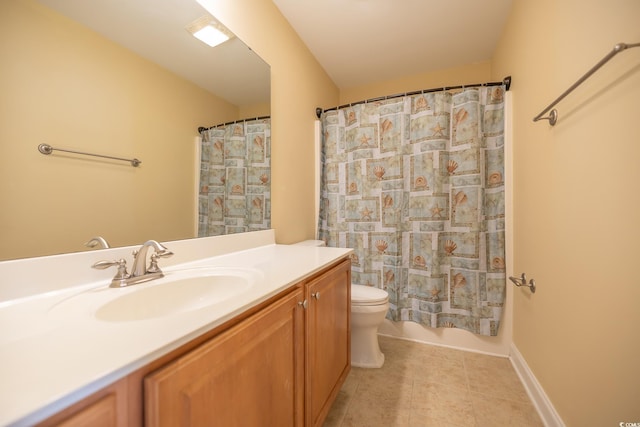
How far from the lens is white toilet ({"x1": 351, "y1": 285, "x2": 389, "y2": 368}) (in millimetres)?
1602

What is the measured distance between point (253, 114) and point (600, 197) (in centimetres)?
158

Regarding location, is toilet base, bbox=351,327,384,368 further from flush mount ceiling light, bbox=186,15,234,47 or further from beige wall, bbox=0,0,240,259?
flush mount ceiling light, bbox=186,15,234,47

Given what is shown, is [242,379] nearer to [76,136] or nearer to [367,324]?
[76,136]

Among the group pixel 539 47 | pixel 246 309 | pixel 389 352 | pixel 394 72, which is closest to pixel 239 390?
pixel 246 309

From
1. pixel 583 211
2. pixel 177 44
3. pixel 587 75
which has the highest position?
pixel 177 44

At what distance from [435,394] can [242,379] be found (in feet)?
4.23

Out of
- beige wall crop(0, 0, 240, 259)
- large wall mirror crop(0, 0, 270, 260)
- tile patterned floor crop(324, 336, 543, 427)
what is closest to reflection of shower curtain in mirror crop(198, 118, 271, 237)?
large wall mirror crop(0, 0, 270, 260)

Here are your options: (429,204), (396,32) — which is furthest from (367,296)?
(396,32)

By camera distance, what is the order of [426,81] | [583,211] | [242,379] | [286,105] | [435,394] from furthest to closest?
1. [426,81]
2. [286,105]
3. [435,394]
4. [583,211]
5. [242,379]

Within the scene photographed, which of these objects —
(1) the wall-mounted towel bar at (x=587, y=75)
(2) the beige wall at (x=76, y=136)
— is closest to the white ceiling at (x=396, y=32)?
(1) the wall-mounted towel bar at (x=587, y=75)

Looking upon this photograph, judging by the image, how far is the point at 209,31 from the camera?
1195 mm

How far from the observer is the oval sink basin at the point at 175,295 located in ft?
2.28

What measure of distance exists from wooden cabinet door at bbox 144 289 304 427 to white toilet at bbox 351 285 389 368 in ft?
2.54

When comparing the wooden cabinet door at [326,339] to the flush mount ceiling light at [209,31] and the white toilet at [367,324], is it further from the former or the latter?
the flush mount ceiling light at [209,31]
